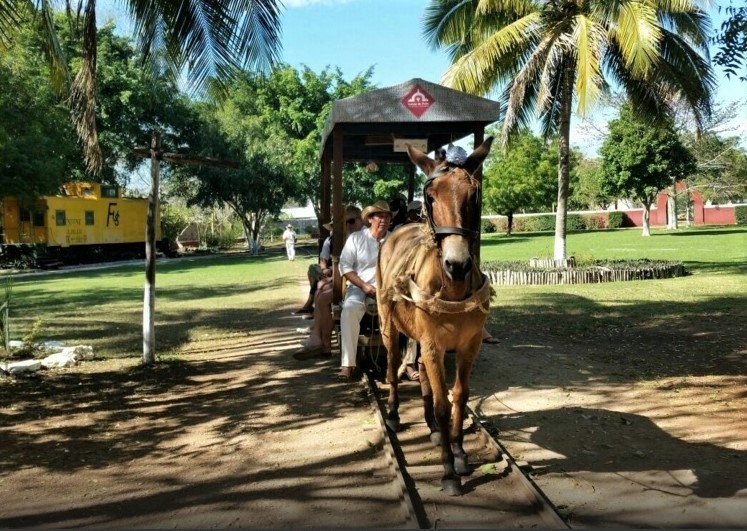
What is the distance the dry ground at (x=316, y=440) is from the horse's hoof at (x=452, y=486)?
0.38m

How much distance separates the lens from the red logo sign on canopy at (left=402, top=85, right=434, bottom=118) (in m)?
7.45

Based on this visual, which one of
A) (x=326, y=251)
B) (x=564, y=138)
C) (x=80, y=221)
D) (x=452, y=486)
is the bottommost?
(x=452, y=486)

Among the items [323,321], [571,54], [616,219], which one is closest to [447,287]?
[323,321]

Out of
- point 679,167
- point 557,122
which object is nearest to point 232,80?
point 557,122

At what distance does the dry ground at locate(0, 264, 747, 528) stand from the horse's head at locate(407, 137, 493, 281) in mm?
1646

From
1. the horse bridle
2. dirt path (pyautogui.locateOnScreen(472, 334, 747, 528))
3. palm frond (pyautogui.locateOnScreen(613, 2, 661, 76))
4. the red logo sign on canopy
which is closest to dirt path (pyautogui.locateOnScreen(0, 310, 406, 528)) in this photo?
dirt path (pyautogui.locateOnScreen(472, 334, 747, 528))

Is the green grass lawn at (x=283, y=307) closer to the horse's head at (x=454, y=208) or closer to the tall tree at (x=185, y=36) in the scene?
the tall tree at (x=185, y=36)

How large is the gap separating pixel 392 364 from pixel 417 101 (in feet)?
9.95

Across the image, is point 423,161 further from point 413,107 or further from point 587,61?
point 587,61

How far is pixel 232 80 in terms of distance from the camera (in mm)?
8062

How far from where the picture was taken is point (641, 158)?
39.8m

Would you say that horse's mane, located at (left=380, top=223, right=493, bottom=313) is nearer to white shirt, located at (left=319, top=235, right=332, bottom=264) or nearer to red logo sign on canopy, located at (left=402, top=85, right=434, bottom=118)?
red logo sign on canopy, located at (left=402, top=85, right=434, bottom=118)

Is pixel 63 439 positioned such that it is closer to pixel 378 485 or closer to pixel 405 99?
pixel 378 485

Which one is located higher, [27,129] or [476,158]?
[27,129]
